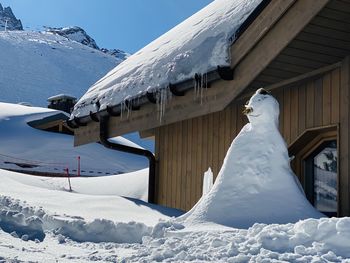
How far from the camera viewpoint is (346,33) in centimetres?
586

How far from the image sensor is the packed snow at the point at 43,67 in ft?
226

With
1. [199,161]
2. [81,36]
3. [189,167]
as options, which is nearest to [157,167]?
[189,167]

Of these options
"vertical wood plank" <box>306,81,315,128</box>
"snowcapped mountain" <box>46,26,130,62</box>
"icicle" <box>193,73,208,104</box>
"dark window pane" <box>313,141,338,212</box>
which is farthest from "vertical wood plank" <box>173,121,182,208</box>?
"snowcapped mountain" <box>46,26,130,62</box>

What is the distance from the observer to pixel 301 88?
6930 millimetres

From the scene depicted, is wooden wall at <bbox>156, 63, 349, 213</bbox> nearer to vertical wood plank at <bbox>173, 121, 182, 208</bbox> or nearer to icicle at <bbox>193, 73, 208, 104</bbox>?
vertical wood plank at <bbox>173, 121, 182, 208</bbox>

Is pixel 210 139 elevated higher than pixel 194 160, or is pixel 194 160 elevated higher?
pixel 210 139

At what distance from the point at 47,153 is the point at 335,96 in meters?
22.2

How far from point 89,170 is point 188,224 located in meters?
22.0

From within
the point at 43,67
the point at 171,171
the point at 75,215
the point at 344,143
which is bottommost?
the point at 75,215

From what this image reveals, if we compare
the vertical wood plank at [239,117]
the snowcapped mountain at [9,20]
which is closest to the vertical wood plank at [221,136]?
the vertical wood plank at [239,117]

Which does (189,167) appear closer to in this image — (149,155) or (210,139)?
(210,139)

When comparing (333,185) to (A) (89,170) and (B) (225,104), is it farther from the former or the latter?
(A) (89,170)

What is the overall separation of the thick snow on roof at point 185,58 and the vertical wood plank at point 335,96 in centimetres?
139

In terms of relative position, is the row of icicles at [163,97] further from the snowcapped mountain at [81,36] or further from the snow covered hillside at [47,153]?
the snowcapped mountain at [81,36]
